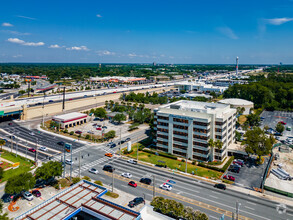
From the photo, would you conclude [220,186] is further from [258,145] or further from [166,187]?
[258,145]

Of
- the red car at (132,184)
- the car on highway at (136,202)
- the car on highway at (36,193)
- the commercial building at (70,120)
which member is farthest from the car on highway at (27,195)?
the commercial building at (70,120)

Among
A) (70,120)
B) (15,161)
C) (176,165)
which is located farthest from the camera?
(70,120)

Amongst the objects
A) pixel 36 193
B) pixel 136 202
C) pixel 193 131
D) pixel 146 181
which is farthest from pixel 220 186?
pixel 36 193

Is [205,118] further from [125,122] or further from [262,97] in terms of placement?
[262,97]

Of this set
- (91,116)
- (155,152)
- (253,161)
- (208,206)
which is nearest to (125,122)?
(91,116)

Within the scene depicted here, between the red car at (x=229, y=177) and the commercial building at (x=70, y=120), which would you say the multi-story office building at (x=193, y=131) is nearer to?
the red car at (x=229, y=177)

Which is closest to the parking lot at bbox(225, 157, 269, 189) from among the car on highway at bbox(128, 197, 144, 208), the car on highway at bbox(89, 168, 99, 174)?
the car on highway at bbox(128, 197, 144, 208)
